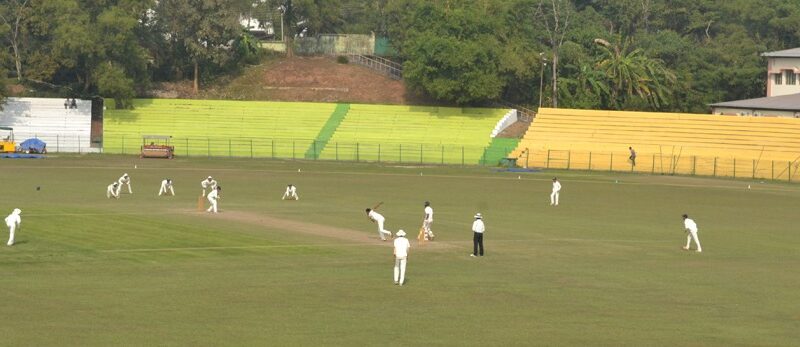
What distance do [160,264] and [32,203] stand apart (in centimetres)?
2219

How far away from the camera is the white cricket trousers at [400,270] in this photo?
134 ft

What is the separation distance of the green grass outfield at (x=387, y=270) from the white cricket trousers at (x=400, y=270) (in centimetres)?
43

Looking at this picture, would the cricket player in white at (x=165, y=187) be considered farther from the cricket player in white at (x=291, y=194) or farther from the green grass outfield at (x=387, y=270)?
the cricket player in white at (x=291, y=194)

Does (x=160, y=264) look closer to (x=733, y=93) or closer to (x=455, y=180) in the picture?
(x=455, y=180)

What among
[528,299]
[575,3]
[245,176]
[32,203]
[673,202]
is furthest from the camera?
[575,3]

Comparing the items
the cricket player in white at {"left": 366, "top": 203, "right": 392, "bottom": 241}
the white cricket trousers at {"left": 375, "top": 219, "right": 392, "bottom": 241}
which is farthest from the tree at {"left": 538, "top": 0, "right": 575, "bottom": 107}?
the cricket player in white at {"left": 366, "top": 203, "right": 392, "bottom": 241}

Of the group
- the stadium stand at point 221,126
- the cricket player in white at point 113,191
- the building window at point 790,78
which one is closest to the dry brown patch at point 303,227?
the cricket player in white at point 113,191

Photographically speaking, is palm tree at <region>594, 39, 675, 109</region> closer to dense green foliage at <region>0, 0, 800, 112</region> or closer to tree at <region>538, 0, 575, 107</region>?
dense green foliage at <region>0, 0, 800, 112</region>

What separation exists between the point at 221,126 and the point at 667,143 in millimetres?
38591

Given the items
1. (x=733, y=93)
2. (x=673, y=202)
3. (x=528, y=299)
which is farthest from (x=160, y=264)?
(x=733, y=93)

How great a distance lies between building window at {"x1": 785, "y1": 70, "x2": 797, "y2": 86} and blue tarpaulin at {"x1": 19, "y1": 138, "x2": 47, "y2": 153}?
65.1 m

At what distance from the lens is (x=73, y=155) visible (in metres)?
109

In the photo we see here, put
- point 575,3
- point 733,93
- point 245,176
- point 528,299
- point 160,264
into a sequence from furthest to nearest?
point 575,3, point 733,93, point 245,176, point 160,264, point 528,299

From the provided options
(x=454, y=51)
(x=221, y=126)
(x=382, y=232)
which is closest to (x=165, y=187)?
(x=382, y=232)
